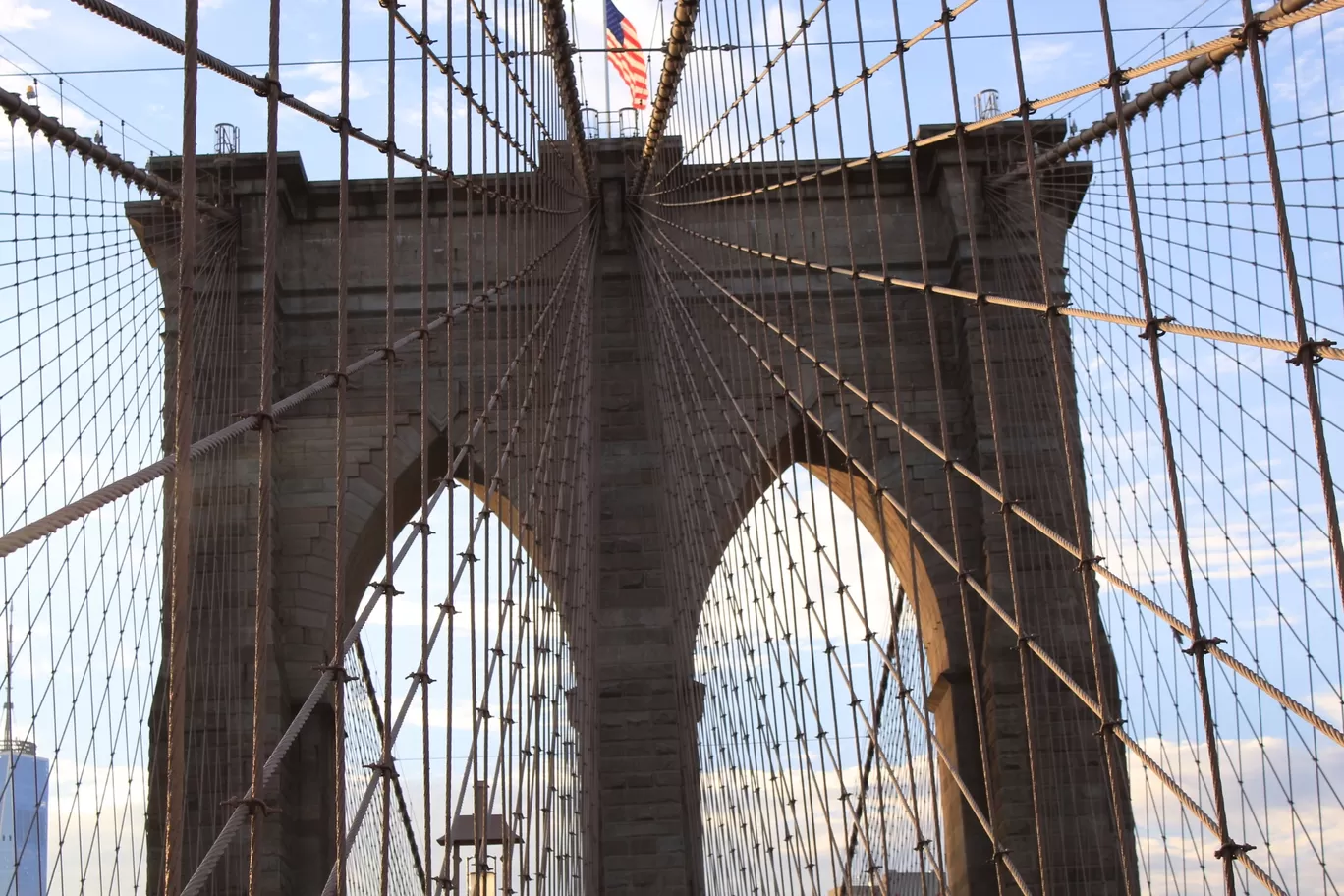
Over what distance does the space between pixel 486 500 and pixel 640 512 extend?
567 centimetres

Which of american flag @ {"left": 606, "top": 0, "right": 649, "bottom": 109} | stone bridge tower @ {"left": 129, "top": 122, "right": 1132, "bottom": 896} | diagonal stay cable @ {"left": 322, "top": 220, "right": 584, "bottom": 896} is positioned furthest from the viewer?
american flag @ {"left": 606, "top": 0, "right": 649, "bottom": 109}

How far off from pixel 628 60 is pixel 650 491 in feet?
16.6

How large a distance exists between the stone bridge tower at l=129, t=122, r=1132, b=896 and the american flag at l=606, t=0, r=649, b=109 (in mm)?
2158

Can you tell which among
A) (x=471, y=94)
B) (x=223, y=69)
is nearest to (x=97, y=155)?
(x=471, y=94)

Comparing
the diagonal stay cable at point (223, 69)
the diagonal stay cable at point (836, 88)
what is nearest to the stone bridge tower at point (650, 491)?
the diagonal stay cable at point (836, 88)

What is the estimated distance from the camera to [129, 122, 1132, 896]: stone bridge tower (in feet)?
34.7

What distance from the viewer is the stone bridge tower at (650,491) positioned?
10.6m

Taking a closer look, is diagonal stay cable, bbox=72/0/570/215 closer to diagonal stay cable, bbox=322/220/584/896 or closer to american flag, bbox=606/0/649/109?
diagonal stay cable, bbox=322/220/584/896

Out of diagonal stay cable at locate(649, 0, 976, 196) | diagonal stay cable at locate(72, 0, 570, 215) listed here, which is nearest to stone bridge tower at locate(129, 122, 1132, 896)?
diagonal stay cable at locate(649, 0, 976, 196)

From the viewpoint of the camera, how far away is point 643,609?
1126 centimetres

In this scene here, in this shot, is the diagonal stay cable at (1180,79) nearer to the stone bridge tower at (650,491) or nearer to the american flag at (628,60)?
the stone bridge tower at (650,491)

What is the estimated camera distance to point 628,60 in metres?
15.1

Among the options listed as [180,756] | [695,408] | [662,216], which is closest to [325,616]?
[695,408]

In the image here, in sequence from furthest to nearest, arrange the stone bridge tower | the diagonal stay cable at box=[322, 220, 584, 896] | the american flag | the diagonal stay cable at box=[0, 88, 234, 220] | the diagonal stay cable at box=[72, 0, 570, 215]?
the american flag → the stone bridge tower → the diagonal stay cable at box=[0, 88, 234, 220] → the diagonal stay cable at box=[322, 220, 584, 896] → the diagonal stay cable at box=[72, 0, 570, 215]
